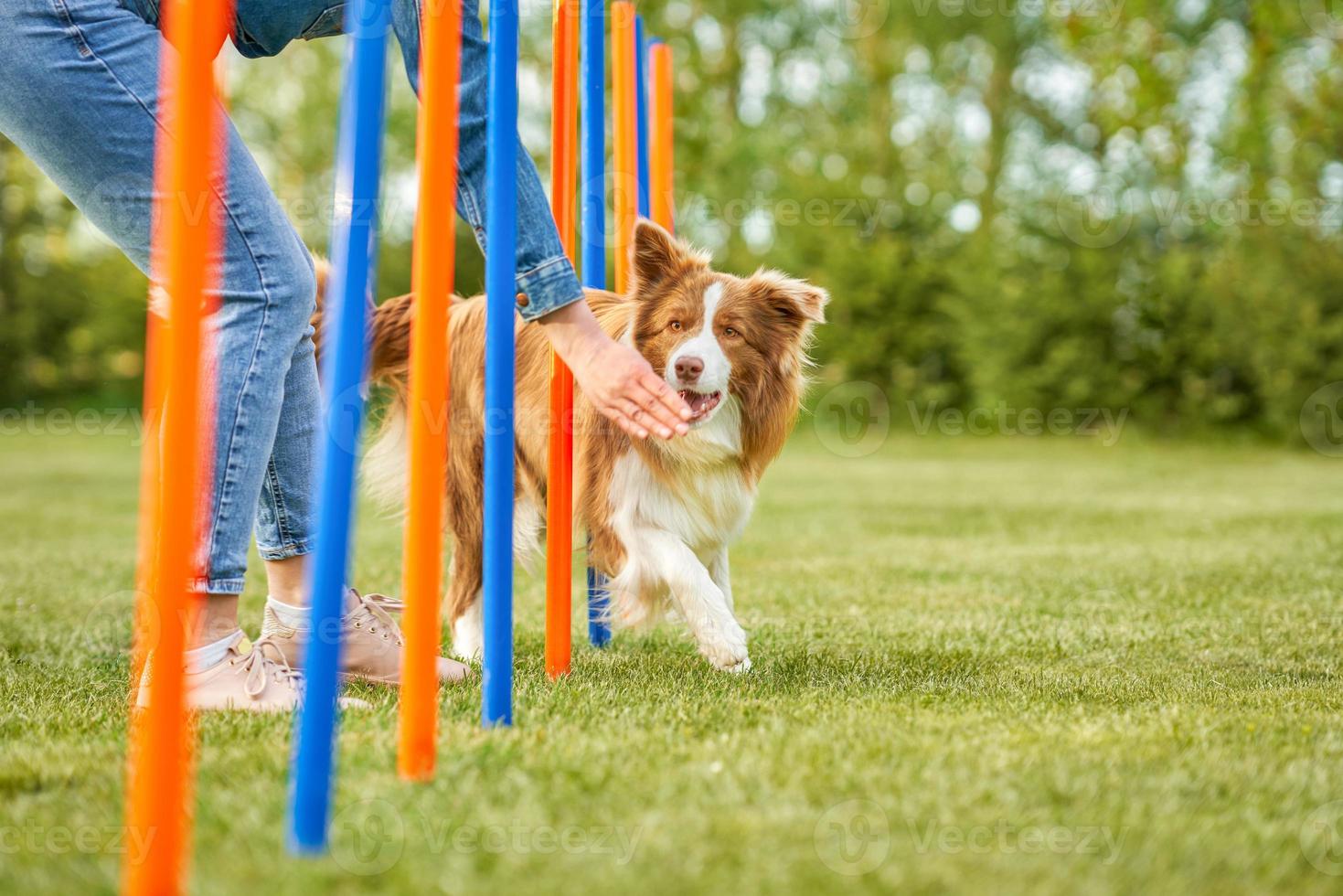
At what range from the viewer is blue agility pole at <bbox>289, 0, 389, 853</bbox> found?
5.38 feet

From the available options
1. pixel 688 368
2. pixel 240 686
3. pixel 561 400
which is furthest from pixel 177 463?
pixel 688 368

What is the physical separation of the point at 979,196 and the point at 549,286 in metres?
18.6

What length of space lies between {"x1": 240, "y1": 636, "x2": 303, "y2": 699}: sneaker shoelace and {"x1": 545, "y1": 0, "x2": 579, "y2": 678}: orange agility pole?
2.07 ft

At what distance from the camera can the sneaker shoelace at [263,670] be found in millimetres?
2463

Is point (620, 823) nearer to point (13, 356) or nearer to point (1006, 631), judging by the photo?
point (1006, 631)

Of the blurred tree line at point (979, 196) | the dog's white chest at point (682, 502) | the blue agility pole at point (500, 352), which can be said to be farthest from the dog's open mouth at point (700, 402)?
the blurred tree line at point (979, 196)

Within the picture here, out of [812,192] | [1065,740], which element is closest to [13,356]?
[812,192]

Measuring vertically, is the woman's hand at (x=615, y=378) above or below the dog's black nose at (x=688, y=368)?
below

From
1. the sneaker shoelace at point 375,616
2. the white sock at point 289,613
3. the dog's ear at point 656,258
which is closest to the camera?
the white sock at point 289,613

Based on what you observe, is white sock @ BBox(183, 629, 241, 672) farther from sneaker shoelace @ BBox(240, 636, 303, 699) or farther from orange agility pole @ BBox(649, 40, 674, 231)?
orange agility pole @ BBox(649, 40, 674, 231)

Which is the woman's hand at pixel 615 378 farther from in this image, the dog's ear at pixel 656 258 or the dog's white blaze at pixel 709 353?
the dog's ear at pixel 656 258

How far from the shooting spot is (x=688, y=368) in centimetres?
334

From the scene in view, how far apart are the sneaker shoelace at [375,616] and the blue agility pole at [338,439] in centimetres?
117

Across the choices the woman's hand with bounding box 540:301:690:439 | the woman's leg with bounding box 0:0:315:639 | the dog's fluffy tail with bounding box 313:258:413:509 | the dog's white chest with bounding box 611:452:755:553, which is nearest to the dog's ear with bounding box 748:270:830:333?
the dog's white chest with bounding box 611:452:755:553
